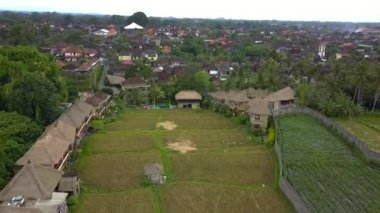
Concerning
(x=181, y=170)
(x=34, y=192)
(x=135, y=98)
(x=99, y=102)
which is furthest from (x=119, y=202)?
(x=135, y=98)

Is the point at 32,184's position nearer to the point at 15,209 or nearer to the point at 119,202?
the point at 15,209

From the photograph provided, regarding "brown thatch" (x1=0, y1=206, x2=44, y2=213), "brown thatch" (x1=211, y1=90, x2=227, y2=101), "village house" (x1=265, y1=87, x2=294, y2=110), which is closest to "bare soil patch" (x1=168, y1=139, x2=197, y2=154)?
"village house" (x1=265, y1=87, x2=294, y2=110)

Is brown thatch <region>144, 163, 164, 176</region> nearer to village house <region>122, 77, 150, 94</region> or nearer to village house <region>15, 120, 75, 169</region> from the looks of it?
village house <region>15, 120, 75, 169</region>

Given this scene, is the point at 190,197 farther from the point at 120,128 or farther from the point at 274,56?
the point at 274,56

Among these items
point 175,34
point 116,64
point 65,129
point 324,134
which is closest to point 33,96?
point 65,129

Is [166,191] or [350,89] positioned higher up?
[350,89]
